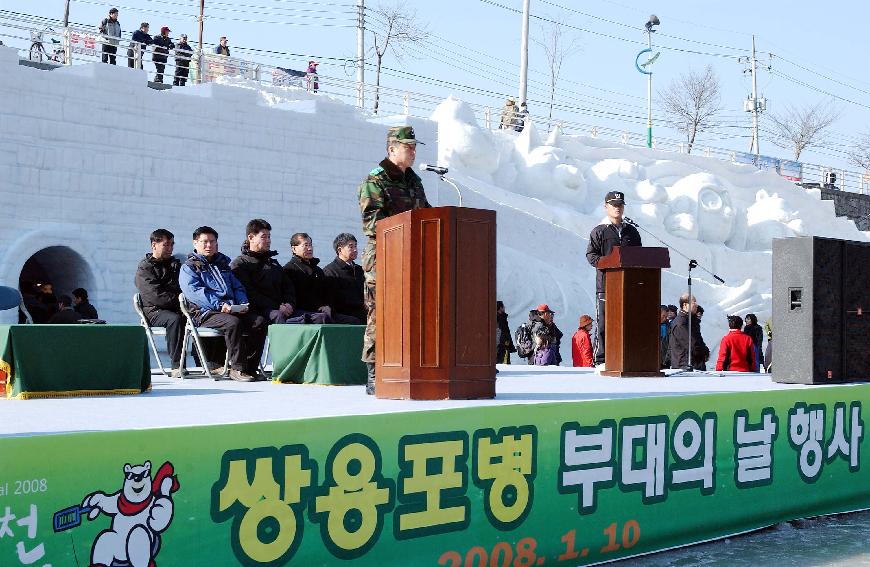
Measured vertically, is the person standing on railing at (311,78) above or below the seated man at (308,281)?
above

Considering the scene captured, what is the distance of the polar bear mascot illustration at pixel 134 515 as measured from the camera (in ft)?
11.7

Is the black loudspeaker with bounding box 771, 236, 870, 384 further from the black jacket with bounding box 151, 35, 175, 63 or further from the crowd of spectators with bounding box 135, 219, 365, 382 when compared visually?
the black jacket with bounding box 151, 35, 175, 63

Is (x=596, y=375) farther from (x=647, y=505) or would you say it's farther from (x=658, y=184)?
(x=658, y=184)

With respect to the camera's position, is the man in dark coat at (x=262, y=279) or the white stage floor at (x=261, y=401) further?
the man in dark coat at (x=262, y=279)

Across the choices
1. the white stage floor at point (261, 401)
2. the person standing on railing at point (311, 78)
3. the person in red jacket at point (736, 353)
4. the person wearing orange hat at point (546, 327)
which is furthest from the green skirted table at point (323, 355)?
the person standing on railing at point (311, 78)

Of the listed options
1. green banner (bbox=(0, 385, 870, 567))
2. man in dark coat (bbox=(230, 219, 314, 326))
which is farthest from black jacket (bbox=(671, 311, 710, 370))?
green banner (bbox=(0, 385, 870, 567))

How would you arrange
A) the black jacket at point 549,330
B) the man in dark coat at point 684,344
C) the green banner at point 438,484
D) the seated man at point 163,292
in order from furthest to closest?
the black jacket at point 549,330, the man in dark coat at point 684,344, the seated man at point 163,292, the green banner at point 438,484

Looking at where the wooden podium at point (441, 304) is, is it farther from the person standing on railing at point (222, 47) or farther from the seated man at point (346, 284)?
the person standing on railing at point (222, 47)

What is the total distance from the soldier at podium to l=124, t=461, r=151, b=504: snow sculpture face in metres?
2.56

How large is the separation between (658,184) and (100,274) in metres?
19.3

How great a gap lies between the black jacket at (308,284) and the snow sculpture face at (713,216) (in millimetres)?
23779

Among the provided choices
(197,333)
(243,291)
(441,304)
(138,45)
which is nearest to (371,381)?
(441,304)

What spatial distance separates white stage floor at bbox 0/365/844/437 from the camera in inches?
171

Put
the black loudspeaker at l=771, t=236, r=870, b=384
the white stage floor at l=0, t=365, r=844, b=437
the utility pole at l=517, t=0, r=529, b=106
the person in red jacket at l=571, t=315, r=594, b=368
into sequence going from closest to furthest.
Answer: the white stage floor at l=0, t=365, r=844, b=437 < the black loudspeaker at l=771, t=236, r=870, b=384 < the person in red jacket at l=571, t=315, r=594, b=368 < the utility pole at l=517, t=0, r=529, b=106
